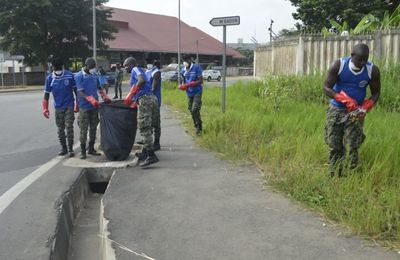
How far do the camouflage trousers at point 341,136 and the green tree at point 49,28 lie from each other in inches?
1366

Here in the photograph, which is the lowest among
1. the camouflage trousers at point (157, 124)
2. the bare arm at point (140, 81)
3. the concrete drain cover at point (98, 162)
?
the concrete drain cover at point (98, 162)

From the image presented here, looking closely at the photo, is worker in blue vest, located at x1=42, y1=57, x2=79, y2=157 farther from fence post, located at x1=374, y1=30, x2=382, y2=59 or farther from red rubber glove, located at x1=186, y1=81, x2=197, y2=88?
fence post, located at x1=374, y1=30, x2=382, y2=59

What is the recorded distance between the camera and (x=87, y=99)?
786cm

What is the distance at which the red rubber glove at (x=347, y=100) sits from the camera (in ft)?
17.4

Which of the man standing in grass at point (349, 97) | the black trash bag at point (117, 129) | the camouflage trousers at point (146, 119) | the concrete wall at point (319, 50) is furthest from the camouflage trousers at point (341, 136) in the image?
the concrete wall at point (319, 50)

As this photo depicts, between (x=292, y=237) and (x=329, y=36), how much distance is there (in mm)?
9925

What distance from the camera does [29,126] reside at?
41.6 ft

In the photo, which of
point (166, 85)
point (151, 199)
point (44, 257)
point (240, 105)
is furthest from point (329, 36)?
point (166, 85)

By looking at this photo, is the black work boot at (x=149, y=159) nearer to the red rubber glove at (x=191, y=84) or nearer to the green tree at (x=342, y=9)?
the red rubber glove at (x=191, y=84)

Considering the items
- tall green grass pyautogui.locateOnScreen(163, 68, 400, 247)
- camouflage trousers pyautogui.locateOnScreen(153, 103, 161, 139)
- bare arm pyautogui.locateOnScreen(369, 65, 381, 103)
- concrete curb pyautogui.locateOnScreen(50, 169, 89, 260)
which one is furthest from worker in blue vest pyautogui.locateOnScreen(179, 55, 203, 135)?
bare arm pyautogui.locateOnScreen(369, 65, 381, 103)

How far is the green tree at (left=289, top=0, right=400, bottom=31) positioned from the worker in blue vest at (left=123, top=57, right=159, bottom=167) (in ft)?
55.9

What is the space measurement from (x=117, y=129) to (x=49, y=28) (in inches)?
1313

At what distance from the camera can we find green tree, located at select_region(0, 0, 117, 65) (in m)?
37.0

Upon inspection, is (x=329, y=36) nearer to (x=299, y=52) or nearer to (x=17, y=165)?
(x=299, y=52)
